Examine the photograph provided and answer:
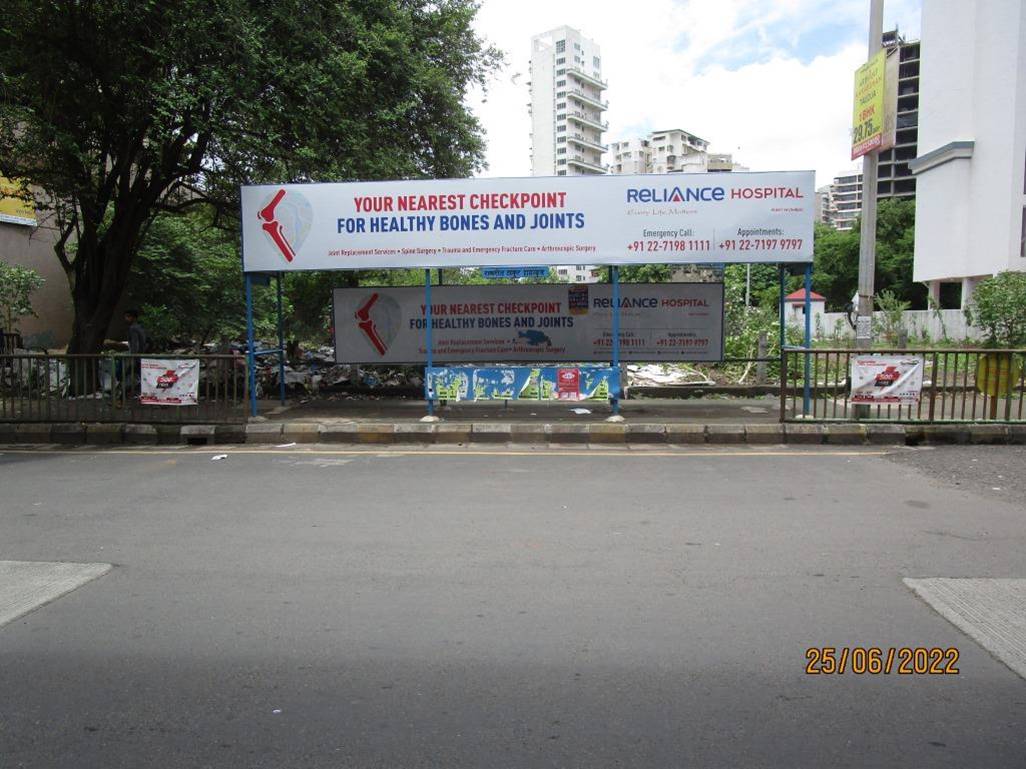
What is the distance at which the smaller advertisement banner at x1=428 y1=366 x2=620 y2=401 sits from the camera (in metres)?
11.1

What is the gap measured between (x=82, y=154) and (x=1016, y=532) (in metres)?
13.2

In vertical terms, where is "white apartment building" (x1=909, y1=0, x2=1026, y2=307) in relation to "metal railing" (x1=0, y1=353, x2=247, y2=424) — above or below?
above

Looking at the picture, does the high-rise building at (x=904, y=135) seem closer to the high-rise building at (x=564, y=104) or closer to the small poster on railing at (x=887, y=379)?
the high-rise building at (x=564, y=104)

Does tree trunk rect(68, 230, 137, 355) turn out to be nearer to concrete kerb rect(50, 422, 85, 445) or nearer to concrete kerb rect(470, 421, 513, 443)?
concrete kerb rect(50, 422, 85, 445)

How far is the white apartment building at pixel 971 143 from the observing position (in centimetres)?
3703

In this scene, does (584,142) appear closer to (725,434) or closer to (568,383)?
(568,383)

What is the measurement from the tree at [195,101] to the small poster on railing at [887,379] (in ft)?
30.0

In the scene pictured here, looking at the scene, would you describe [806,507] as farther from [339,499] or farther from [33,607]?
[33,607]

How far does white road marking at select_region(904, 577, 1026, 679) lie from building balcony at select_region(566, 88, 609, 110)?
11817 centimetres

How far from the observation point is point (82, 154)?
454 inches

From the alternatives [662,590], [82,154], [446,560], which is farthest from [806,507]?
[82,154]

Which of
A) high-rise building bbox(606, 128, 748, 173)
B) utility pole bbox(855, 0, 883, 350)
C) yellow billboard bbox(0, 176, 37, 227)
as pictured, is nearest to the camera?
utility pole bbox(855, 0, 883, 350)

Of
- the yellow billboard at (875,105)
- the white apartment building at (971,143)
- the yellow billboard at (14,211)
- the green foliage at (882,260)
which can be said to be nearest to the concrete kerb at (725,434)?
the yellow billboard at (875,105)

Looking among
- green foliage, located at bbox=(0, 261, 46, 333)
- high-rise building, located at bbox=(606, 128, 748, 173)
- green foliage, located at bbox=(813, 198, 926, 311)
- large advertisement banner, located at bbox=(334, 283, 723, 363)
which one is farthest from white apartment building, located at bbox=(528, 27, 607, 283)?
large advertisement banner, located at bbox=(334, 283, 723, 363)
